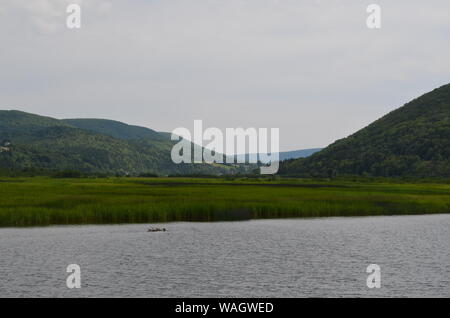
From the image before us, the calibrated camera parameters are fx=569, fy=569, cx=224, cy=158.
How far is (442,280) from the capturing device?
120 ft

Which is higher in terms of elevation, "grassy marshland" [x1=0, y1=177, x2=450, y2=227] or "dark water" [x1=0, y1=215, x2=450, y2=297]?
"grassy marshland" [x1=0, y1=177, x2=450, y2=227]

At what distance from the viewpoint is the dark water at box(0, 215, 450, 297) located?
34.0 metres

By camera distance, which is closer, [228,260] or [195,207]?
[228,260]

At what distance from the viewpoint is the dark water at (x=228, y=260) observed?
1340 inches

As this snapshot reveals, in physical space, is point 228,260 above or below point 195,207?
below

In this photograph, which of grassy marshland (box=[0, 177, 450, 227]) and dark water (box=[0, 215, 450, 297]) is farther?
grassy marshland (box=[0, 177, 450, 227])

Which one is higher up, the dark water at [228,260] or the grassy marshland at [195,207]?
the grassy marshland at [195,207]

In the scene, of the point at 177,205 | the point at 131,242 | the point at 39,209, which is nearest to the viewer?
the point at 131,242

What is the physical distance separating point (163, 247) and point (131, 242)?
4.05 metres

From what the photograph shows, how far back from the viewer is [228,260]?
43.1 m

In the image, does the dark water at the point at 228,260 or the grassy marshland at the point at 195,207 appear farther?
the grassy marshland at the point at 195,207
